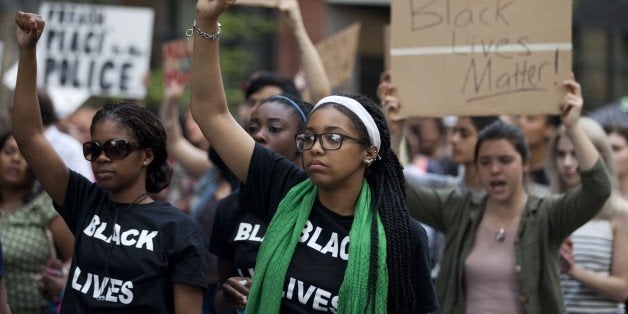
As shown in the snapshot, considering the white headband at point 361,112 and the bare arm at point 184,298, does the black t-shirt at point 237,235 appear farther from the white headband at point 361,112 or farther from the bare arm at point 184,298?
the white headband at point 361,112

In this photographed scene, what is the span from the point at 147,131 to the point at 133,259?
0.55 metres

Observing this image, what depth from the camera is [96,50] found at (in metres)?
9.59

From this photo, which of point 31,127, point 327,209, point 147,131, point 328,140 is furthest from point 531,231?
point 31,127

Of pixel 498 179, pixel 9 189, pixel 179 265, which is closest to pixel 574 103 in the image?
pixel 498 179

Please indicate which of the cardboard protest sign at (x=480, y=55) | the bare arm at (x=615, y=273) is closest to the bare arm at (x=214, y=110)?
the cardboard protest sign at (x=480, y=55)

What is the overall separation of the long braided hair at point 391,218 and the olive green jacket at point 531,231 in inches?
51.8

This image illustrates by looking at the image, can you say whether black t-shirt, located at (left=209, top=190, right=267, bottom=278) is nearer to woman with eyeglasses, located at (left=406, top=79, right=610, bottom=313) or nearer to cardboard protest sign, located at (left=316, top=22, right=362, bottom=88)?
woman with eyeglasses, located at (left=406, top=79, right=610, bottom=313)

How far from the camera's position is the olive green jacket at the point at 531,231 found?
17.1 feet

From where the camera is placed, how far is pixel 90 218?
14.8 feet

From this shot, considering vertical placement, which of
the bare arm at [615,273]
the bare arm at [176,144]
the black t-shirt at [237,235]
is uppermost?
the bare arm at [176,144]

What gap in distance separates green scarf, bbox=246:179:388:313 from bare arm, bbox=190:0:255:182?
225mm

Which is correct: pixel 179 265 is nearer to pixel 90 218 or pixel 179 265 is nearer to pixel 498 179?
pixel 90 218

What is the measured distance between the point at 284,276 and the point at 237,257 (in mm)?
920

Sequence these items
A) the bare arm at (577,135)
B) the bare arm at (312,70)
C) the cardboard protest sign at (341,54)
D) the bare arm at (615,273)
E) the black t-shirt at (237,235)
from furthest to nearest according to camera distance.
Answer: the cardboard protest sign at (341,54) → the bare arm at (312,70) → the bare arm at (615,273) → the bare arm at (577,135) → the black t-shirt at (237,235)
